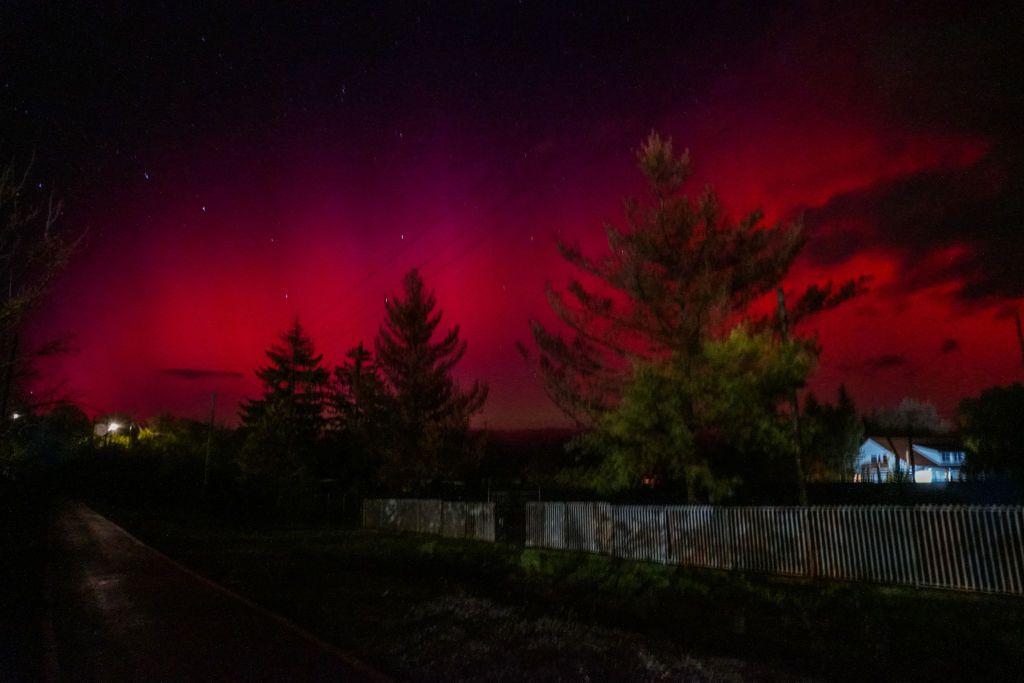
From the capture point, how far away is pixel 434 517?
86.7 ft

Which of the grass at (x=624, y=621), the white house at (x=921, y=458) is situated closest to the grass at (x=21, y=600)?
the grass at (x=624, y=621)

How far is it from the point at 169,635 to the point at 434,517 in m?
17.6

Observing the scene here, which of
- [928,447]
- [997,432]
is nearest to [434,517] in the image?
[997,432]

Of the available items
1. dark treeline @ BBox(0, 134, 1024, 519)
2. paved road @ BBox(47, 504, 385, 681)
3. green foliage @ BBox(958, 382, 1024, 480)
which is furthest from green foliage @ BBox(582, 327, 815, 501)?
green foliage @ BBox(958, 382, 1024, 480)

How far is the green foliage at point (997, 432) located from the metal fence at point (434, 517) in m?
23.7

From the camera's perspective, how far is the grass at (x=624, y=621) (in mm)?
7305

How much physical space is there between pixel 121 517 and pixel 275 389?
15555mm

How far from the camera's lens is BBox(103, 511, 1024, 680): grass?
7305 millimetres

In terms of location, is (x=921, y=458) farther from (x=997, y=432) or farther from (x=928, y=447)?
(x=997, y=432)

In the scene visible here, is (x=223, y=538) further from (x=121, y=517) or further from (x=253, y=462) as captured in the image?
(x=253, y=462)

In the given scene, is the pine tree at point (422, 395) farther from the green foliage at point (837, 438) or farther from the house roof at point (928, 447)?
the house roof at point (928, 447)

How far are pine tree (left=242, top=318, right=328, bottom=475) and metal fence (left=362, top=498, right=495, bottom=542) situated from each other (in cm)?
1524

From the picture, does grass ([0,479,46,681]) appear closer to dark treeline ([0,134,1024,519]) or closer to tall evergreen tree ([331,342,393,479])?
dark treeline ([0,134,1024,519])

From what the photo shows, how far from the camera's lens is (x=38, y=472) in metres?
68.7
